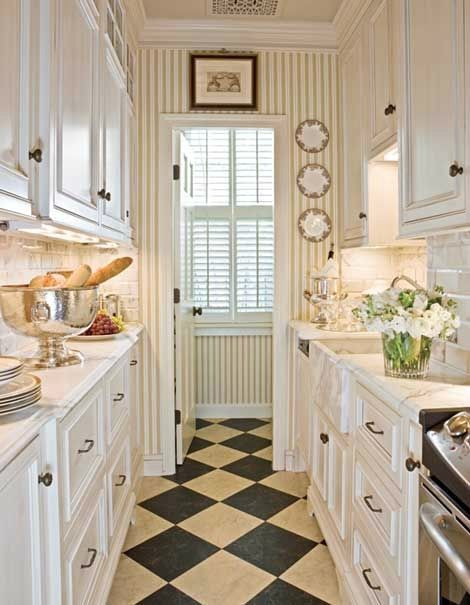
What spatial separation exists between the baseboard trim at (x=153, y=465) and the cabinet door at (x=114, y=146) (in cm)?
147

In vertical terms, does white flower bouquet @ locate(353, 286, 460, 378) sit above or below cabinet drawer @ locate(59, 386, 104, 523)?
above

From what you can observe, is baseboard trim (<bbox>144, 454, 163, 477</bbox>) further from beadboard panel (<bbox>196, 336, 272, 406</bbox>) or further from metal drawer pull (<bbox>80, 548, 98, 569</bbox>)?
metal drawer pull (<bbox>80, 548, 98, 569</bbox>)

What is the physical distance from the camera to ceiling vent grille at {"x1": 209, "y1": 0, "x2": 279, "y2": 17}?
270cm

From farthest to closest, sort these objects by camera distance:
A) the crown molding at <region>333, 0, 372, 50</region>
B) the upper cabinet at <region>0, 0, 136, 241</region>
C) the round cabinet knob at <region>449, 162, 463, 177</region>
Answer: the crown molding at <region>333, 0, 372, 50</region>, the round cabinet knob at <region>449, 162, 463, 177</region>, the upper cabinet at <region>0, 0, 136, 241</region>

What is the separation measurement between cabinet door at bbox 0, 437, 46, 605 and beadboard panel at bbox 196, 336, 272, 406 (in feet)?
10.1

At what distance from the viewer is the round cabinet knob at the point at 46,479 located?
3.68 ft

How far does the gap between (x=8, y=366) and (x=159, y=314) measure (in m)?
1.95

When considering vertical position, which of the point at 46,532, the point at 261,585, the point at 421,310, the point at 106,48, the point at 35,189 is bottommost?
the point at 261,585

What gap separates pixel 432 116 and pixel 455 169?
253 millimetres

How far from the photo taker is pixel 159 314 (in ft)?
10.1

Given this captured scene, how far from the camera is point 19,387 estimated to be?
1.17 m

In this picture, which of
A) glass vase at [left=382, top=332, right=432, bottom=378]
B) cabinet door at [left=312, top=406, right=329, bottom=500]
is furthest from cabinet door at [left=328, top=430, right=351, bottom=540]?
glass vase at [left=382, top=332, right=432, bottom=378]

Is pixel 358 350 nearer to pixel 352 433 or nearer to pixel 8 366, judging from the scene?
pixel 352 433

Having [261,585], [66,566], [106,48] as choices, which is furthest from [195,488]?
[106,48]
